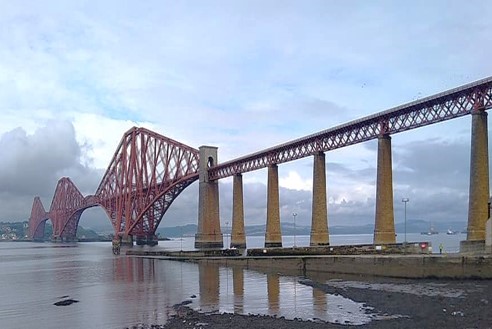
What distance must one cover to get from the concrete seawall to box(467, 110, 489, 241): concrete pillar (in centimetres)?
1102

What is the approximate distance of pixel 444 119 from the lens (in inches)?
2226

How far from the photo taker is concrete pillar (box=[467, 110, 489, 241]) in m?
45.2

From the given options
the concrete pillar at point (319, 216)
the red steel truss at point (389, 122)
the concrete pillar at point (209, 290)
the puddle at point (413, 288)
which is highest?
the red steel truss at point (389, 122)

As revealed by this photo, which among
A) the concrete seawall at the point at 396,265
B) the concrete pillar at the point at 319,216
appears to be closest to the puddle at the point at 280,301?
the concrete seawall at the point at 396,265

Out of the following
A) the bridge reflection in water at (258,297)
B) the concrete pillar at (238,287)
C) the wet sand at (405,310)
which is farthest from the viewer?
the concrete pillar at (238,287)

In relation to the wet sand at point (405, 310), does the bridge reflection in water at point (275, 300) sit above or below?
below

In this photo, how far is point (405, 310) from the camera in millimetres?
23125

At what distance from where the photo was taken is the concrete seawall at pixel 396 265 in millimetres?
32938

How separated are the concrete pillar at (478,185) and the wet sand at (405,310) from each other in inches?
560

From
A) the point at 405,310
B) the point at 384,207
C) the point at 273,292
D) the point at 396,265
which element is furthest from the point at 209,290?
the point at 384,207

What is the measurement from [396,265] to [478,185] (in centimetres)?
1442

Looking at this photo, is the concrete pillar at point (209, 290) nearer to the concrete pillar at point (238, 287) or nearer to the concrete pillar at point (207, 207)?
the concrete pillar at point (238, 287)

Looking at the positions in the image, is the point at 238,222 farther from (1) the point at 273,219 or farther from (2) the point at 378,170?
(2) the point at 378,170

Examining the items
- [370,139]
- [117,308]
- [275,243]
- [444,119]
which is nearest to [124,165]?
[275,243]
